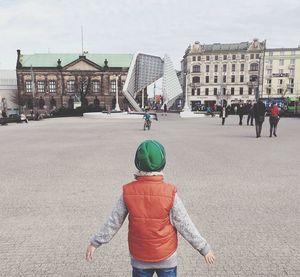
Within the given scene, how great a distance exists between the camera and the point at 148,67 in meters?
52.2

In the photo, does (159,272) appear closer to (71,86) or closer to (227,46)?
(71,86)

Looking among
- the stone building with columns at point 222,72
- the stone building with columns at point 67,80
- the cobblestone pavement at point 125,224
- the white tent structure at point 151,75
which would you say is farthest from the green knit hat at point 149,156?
the stone building with columns at point 222,72

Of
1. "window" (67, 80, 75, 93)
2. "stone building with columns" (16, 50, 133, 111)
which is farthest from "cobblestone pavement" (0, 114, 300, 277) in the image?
"window" (67, 80, 75, 93)

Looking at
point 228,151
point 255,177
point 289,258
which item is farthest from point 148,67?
point 289,258

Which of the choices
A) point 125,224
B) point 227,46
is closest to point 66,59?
point 227,46

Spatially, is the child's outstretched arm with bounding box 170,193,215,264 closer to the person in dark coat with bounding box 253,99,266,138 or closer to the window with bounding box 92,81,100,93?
the person in dark coat with bounding box 253,99,266,138

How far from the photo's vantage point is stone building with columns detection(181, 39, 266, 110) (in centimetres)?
9250

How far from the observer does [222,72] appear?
9431cm

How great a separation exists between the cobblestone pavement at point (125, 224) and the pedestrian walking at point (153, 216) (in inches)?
45.6

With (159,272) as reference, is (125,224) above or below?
below

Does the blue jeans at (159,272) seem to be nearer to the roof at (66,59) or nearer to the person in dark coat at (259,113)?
the person in dark coat at (259,113)

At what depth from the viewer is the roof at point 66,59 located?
93125 mm

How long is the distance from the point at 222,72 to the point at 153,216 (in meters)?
96.7

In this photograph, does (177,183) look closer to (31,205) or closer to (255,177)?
(255,177)
